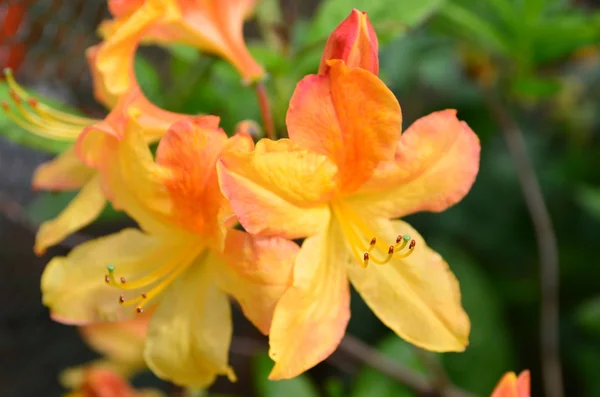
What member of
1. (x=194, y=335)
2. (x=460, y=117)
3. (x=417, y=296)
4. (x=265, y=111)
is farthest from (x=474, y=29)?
A: (x=460, y=117)

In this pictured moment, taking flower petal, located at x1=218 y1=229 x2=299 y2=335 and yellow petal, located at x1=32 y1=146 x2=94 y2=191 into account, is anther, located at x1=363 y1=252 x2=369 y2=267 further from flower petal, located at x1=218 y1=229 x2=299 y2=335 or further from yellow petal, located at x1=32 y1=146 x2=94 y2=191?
yellow petal, located at x1=32 y1=146 x2=94 y2=191

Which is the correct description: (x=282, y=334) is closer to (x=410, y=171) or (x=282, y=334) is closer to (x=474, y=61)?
(x=410, y=171)

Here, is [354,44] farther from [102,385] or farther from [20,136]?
Result: [102,385]

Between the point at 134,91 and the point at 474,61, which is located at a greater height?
the point at 134,91

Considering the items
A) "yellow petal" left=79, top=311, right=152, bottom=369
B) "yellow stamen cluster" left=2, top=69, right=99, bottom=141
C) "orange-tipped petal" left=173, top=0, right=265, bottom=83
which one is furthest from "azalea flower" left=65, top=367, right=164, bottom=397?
"orange-tipped petal" left=173, top=0, right=265, bottom=83

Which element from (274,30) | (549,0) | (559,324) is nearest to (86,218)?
(274,30)

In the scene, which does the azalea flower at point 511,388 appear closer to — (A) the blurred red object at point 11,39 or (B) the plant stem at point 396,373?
(B) the plant stem at point 396,373
